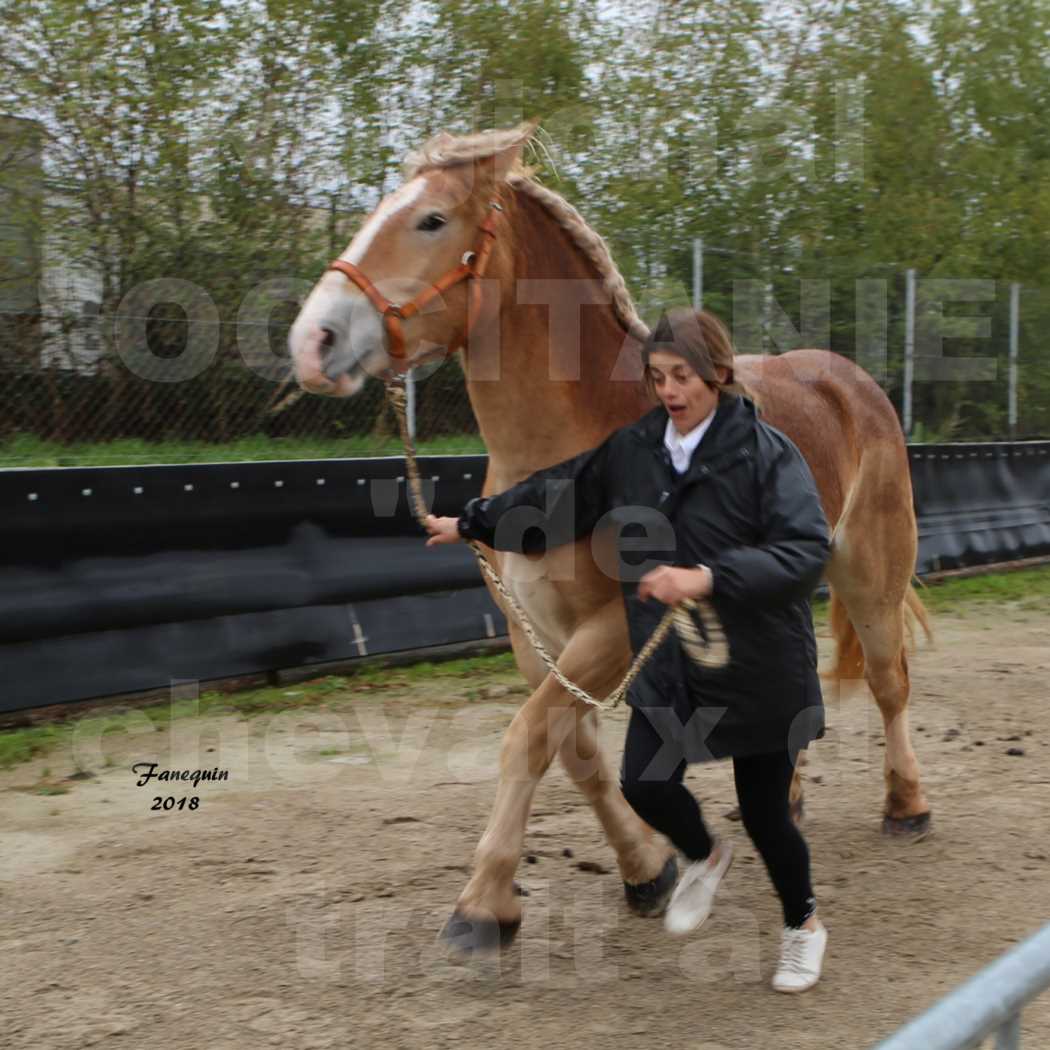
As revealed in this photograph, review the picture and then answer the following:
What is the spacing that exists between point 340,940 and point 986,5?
14423 mm

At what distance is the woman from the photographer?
2.92m

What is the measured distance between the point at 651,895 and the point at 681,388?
1655mm

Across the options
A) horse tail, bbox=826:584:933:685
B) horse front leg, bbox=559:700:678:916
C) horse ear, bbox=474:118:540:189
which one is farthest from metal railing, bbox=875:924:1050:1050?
horse tail, bbox=826:584:933:685

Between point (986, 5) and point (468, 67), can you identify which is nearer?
point (468, 67)

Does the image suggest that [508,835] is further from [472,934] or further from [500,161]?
[500,161]

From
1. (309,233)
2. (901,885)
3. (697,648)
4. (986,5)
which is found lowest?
(901,885)

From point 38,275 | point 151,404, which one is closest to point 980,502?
point 151,404

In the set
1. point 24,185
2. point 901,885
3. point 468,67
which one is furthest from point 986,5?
point 901,885

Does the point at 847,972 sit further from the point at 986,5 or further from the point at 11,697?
the point at 986,5

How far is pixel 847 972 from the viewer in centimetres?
338

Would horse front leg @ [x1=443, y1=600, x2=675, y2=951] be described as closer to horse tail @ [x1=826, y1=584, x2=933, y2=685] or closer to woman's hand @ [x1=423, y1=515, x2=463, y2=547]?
woman's hand @ [x1=423, y1=515, x2=463, y2=547]

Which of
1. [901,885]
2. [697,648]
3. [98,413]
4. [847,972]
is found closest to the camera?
[697,648]

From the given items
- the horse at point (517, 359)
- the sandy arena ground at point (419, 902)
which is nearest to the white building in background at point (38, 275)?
the sandy arena ground at point (419, 902)

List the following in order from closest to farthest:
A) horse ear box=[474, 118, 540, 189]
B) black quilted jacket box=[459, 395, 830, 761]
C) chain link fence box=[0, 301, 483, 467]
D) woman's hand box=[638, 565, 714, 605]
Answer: woman's hand box=[638, 565, 714, 605] → black quilted jacket box=[459, 395, 830, 761] → horse ear box=[474, 118, 540, 189] → chain link fence box=[0, 301, 483, 467]
